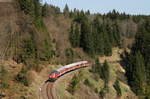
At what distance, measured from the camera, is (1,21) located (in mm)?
50188

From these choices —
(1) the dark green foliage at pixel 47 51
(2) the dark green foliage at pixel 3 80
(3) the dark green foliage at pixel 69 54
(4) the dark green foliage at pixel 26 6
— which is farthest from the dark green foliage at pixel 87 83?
(4) the dark green foliage at pixel 26 6

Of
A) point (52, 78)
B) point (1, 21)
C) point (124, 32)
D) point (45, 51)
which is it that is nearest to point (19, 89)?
point (52, 78)

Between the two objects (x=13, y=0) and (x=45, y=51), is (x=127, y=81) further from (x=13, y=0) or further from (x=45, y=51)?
(x=13, y=0)

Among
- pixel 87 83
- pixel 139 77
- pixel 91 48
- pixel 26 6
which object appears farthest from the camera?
pixel 91 48

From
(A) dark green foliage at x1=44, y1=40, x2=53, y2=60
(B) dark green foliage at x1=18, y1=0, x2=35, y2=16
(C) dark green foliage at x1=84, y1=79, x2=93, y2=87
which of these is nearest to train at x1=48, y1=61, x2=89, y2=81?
(C) dark green foliage at x1=84, y1=79, x2=93, y2=87

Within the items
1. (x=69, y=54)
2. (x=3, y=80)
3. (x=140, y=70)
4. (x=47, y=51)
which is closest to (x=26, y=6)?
(x=47, y=51)

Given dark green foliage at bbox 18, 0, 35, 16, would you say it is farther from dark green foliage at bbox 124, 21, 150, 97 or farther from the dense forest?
dark green foliage at bbox 124, 21, 150, 97

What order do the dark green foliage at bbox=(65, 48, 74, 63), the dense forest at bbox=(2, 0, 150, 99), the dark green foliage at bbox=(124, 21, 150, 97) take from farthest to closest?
1. the dark green foliage at bbox=(65, 48, 74, 63)
2. the dark green foliage at bbox=(124, 21, 150, 97)
3. the dense forest at bbox=(2, 0, 150, 99)

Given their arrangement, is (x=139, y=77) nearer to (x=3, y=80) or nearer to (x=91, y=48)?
(x=91, y=48)

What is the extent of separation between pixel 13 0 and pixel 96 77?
101ft

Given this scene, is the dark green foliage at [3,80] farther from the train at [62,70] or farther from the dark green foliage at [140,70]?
the dark green foliage at [140,70]

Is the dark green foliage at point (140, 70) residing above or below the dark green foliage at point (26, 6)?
below

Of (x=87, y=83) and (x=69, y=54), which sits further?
(x=69, y=54)

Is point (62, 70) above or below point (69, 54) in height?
below
